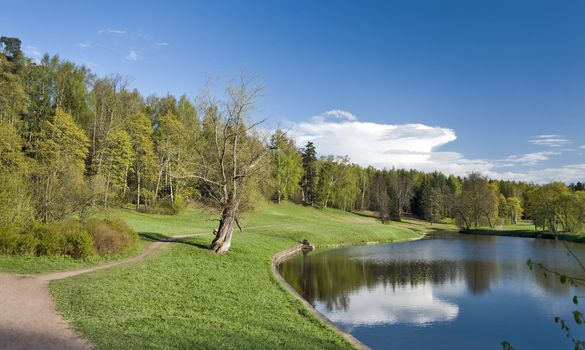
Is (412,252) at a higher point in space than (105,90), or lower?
lower

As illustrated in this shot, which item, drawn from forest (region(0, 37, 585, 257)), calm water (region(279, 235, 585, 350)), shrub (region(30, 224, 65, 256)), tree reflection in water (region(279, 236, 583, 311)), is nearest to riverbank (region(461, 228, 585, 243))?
forest (region(0, 37, 585, 257))

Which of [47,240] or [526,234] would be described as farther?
[526,234]

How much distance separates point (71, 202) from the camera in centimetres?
2567

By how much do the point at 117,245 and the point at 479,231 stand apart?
77.1 meters

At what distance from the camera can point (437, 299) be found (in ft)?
76.4

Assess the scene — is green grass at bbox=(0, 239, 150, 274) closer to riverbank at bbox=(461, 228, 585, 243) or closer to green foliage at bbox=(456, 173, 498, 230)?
riverbank at bbox=(461, 228, 585, 243)

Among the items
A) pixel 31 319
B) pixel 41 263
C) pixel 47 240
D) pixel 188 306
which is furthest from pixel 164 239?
pixel 31 319

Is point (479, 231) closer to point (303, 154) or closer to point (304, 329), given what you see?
point (303, 154)

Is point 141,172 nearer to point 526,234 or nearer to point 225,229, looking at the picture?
point 225,229

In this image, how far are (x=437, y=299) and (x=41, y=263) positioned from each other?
20.5 metres

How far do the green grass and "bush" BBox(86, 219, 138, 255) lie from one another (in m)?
0.93

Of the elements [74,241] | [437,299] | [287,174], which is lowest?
[437,299]

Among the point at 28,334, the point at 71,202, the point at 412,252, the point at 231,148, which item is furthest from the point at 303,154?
the point at 28,334

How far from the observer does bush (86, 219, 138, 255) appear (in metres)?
23.6
